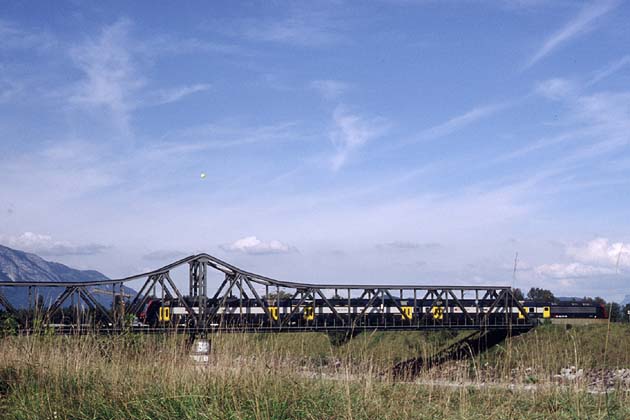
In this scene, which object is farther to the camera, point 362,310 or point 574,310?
point 574,310

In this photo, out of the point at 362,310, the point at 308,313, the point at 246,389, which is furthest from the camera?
the point at 308,313

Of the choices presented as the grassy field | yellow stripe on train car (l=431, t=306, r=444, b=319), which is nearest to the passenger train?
yellow stripe on train car (l=431, t=306, r=444, b=319)

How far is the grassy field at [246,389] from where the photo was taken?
366 inches

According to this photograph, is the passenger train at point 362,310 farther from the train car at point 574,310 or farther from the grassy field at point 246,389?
the grassy field at point 246,389

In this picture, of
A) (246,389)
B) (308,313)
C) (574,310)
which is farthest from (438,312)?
(246,389)

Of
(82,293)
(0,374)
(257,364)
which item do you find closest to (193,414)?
(257,364)

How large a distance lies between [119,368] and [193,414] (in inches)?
152

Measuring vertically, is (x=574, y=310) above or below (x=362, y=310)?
below

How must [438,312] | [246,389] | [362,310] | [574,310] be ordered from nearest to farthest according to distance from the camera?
[246,389], [362,310], [438,312], [574,310]

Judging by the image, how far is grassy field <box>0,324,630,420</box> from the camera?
930 cm

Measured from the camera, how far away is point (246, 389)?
982cm

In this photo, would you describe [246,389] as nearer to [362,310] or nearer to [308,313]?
[362,310]

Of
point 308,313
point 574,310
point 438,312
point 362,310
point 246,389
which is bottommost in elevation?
point 574,310

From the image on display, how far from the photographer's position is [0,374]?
500 inches
